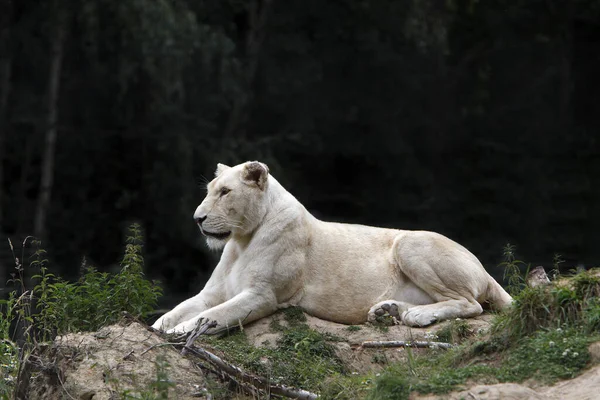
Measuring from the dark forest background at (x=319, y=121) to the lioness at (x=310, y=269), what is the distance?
6.79 m

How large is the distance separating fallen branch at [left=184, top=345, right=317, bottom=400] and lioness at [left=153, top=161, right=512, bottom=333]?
1.38m

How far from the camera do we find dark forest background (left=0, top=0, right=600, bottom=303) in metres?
15.6

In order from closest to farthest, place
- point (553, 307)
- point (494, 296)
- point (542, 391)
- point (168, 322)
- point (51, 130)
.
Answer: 1. point (542, 391)
2. point (553, 307)
3. point (168, 322)
4. point (494, 296)
5. point (51, 130)

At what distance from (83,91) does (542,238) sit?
7.33 metres

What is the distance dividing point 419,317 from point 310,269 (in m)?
0.86

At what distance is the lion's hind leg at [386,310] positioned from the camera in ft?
25.7

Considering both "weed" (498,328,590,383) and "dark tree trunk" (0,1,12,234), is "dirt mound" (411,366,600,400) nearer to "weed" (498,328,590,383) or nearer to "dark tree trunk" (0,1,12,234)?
"weed" (498,328,590,383)

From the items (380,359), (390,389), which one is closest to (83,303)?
(380,359)

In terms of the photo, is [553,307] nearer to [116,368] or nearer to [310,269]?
[116,368]

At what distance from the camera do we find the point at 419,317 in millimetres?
7711

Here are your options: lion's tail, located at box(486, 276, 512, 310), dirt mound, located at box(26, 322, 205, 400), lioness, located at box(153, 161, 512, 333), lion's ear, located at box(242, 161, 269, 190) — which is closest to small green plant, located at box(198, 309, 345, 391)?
lioness, located at box(153, 161, 512, 333)

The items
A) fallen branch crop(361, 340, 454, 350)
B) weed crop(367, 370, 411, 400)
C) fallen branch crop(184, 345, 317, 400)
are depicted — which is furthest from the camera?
fallen branch crop(361, 340, 454, 350)

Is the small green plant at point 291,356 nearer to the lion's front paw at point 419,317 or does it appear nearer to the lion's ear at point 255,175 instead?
the lion's front paw at point 419,317

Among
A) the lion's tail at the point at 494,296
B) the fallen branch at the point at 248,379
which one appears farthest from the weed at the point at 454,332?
the fallen branch at the point at 248,379
